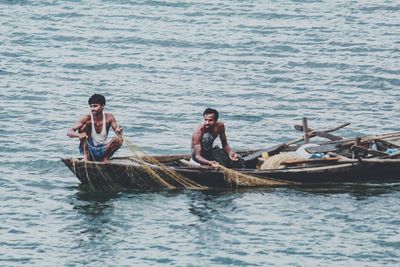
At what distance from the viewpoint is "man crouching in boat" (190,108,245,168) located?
27.6 meters

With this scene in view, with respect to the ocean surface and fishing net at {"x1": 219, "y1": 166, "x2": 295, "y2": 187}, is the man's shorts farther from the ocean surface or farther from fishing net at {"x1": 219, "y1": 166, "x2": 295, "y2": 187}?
fishing net at {"x1": 219, "y1": 166, "x2": 295, "y2": 187}

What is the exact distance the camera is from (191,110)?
35.7 metres

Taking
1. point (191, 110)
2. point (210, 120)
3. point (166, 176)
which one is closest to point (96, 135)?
point (166, 176)

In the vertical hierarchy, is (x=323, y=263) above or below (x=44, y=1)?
below

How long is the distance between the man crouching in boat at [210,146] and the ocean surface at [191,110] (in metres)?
0.68

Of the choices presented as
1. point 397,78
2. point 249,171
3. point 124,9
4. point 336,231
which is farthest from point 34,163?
point 124,9

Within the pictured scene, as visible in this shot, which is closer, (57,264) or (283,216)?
(57,264)

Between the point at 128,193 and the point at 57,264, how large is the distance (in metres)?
4.01

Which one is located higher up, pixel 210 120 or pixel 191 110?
pixel 210 120

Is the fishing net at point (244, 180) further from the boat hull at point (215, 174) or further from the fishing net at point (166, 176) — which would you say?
the fishing net at point (166, 176)

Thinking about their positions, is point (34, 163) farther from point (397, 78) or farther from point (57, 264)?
point (397, 78)

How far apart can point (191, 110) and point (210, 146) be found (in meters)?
7.82

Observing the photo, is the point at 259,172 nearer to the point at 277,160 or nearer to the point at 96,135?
the point at 277,160

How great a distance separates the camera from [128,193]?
28.0m
